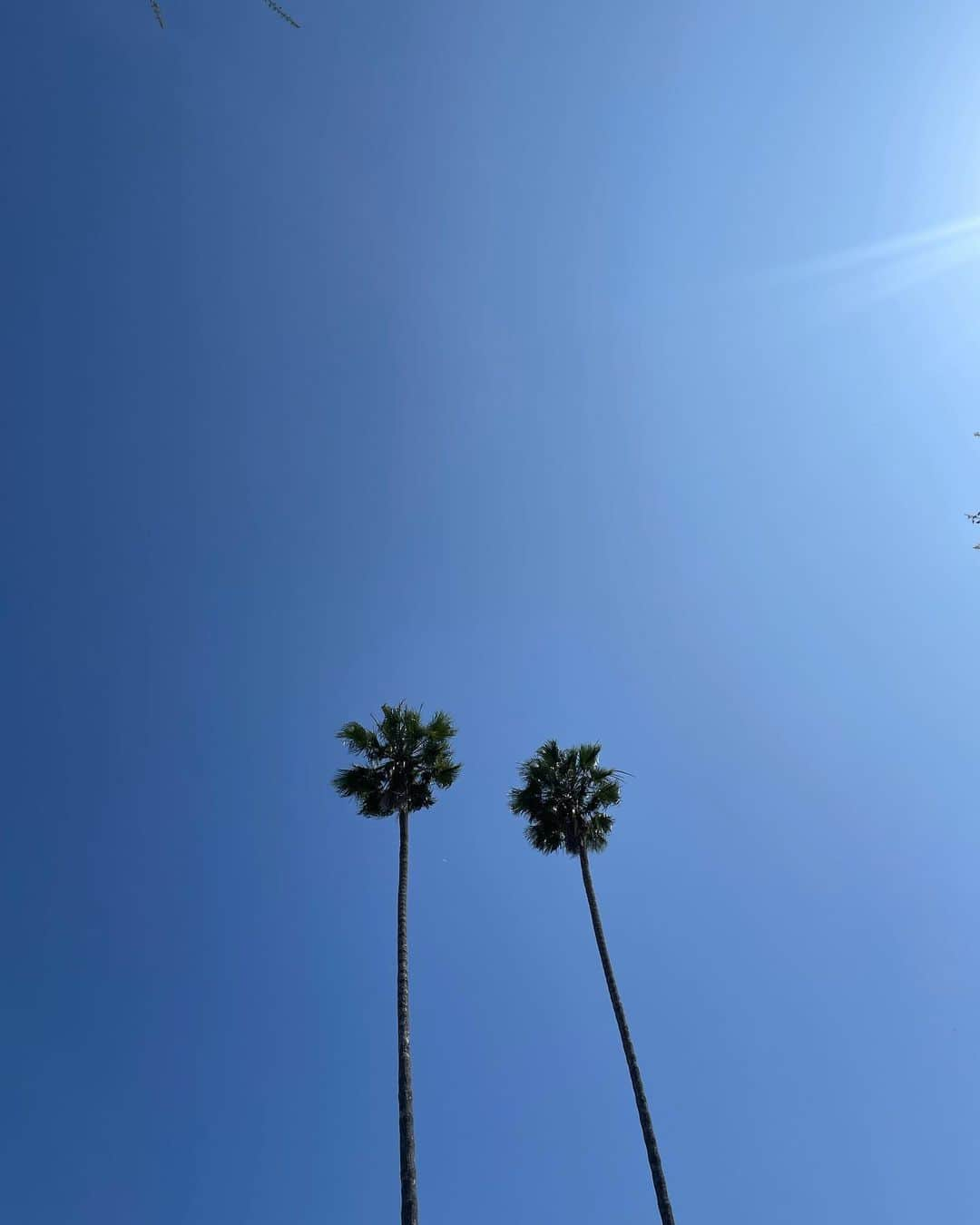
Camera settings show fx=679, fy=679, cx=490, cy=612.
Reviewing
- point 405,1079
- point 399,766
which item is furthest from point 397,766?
point 405,1079

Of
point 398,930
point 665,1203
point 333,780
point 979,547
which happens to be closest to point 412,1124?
point 398,930

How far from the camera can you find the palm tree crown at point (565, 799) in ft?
83.2

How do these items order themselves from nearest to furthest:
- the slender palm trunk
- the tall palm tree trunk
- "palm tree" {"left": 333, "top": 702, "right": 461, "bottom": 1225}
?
the tall palm tree trunk, the slender palm trunk, "palm tree" {"left": 333, "top": 702, "right": 461, "bottom": 1225}

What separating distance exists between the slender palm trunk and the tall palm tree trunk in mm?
6469

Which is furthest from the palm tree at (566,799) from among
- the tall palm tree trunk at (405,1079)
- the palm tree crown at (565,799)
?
the tall palm tree trunk at (405,1079)

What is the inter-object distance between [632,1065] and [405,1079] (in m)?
6.91

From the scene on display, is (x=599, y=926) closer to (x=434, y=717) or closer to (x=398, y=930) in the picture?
(x=398, y=930)

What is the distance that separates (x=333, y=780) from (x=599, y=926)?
1005 centimetres

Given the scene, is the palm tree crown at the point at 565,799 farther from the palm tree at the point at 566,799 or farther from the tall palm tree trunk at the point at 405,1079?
the tall palm tree trunk at the point at 405,1079

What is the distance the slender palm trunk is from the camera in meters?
16.6

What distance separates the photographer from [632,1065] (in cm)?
1881

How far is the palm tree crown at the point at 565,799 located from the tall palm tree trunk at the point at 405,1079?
6.66 meters

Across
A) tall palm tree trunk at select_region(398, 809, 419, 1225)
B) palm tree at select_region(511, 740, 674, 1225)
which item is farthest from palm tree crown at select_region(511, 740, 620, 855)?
tall palm tree trunk at select_region(398, 809, 419, 1225)

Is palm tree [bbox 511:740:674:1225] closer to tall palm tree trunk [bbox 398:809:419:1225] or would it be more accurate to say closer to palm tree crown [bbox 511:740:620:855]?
palm tree crown [bbox 511:740:620:855]
